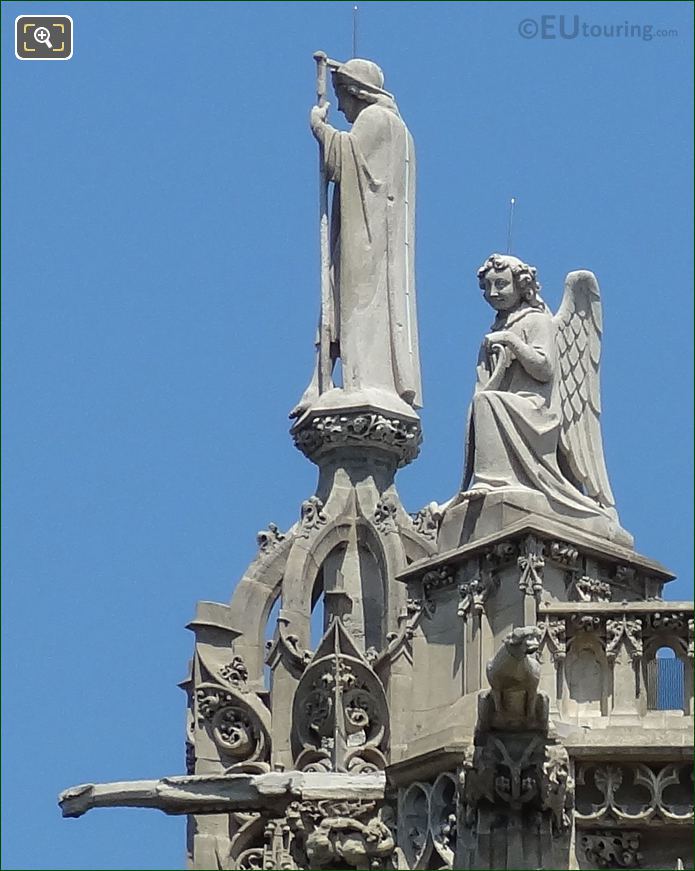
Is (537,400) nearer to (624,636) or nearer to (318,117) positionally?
(624,636)

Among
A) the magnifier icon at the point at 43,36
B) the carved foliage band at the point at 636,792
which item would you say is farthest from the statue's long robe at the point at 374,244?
the carved foliage band at the point at 636,792

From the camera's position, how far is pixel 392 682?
46.0 m

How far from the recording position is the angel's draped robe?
41.1 m

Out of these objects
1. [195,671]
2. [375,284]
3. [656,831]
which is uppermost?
[375,284]

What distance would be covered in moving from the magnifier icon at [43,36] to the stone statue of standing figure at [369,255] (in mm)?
7858

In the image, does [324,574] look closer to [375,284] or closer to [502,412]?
[375,284]

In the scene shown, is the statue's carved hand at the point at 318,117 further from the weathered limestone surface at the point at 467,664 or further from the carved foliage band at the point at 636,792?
the carved foliage band at the point at 636,792

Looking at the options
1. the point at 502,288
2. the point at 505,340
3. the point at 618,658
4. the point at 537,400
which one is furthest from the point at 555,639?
the point at 502,288

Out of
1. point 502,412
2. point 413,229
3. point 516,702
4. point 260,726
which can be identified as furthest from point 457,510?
point 413,229

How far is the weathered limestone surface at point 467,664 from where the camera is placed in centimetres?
3803

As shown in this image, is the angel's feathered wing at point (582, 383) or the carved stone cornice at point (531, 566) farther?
the angel's feathered wing at point (582, 383)

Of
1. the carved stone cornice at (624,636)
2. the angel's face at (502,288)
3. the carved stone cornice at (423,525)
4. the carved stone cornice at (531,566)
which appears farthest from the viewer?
the carved stone cornice at (423,525)

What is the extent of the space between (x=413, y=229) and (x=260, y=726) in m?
6.65

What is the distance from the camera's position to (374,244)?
52.7 meters
